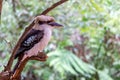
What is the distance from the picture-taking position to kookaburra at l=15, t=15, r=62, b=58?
1.32 m

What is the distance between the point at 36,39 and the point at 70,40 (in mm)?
1339

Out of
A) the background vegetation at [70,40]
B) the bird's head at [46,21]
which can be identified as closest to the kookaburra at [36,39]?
the bird's head at [46,21]

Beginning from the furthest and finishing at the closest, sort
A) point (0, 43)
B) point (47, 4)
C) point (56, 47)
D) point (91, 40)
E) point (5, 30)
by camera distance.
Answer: point (91, 40) < point (56, 47) < point (5, 30) < point (47, 4) < point (0, 43)

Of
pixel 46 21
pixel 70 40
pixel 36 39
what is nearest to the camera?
pixel 46 21

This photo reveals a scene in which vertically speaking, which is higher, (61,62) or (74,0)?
(74,0)

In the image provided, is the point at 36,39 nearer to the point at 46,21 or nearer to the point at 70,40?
the point at 46,21

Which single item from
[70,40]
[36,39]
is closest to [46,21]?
[36,39]

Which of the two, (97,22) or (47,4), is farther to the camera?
(97,22)

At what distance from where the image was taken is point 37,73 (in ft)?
9.47

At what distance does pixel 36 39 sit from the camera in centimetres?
140

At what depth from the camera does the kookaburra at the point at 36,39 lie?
51.9 inches

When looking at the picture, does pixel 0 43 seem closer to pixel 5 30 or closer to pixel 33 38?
pixel 33 38

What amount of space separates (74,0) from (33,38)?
0.34 metres

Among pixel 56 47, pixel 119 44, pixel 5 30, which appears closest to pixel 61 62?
pixel 56 47
